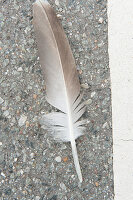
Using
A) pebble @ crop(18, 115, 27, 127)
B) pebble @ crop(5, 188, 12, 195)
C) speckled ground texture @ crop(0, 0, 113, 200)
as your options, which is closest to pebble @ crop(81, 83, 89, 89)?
speckled ground texture @ crop(0, 0, 113, 200)

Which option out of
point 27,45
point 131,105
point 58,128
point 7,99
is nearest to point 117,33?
point 131,105

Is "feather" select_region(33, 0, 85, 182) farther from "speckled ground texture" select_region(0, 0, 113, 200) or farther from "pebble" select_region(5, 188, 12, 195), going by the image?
"pebble" select_region(5, 188, 12, 195)

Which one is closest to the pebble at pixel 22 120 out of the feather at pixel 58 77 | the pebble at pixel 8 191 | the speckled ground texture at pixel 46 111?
the speckled ground texture at pixel 46 111

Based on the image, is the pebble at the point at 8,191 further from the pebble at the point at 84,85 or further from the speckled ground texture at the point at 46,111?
the pebble at the point at 84,85

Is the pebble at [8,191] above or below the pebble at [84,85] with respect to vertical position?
below

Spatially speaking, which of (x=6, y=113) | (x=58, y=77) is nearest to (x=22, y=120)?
(x=6, y=113)
